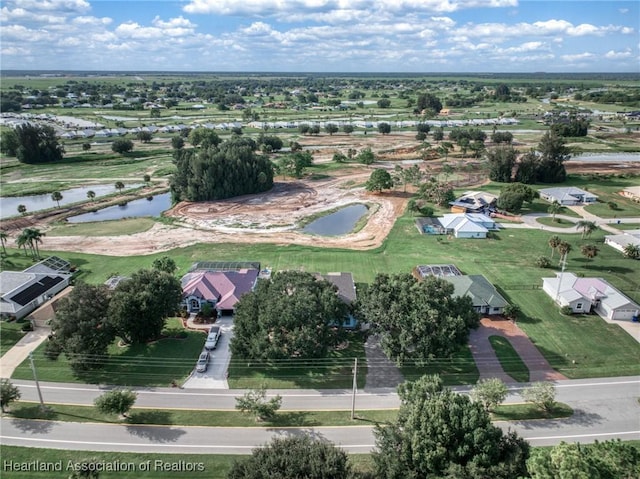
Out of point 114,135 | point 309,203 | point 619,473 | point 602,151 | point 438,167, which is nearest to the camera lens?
point 619,473

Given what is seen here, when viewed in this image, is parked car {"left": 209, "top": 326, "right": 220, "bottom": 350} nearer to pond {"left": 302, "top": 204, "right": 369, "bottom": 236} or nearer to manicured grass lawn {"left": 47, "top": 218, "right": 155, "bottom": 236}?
pond {"left": 302, "top": 204, "right": 369, "bottom": 236}

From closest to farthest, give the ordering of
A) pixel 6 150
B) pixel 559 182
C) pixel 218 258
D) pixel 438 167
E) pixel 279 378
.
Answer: pixel 279 378 < pixel 218 258 < pixel 559 182 < pixel 438 167 < pixel 6 150

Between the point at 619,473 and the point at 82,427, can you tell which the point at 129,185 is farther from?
the point at 619,473

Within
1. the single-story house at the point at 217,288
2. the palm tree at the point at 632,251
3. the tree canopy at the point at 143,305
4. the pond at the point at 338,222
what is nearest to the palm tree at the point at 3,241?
the single-story house at the point at 217,288

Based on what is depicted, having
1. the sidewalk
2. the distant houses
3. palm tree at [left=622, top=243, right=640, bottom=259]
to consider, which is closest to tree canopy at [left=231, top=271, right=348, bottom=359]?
the sidewalk

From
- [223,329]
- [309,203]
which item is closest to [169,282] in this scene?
[223,329]
